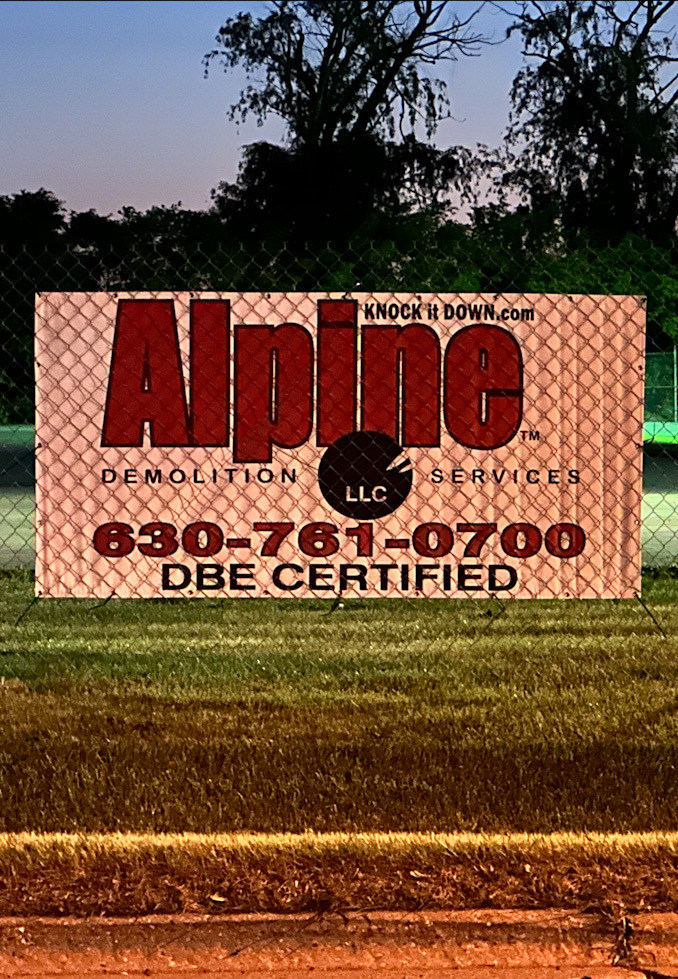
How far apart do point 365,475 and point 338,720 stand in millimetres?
1156

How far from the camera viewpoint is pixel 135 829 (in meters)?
4.85

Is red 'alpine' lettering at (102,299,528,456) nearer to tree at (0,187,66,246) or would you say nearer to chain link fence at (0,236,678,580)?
chain link fence at (0,236,678,580)

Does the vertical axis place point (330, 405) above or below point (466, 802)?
above

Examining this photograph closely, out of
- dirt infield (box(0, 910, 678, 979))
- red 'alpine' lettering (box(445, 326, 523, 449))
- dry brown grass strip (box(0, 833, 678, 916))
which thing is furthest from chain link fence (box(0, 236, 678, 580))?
dirt infield (box(0, 910, 678, 979))

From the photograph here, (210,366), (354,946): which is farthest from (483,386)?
(354,946)

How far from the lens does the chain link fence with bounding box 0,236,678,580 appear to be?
20.5 feet

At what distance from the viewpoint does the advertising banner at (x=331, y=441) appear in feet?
19.9

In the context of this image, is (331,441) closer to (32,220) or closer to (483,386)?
(483,386)

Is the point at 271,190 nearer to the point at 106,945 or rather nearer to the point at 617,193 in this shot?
the point at 617,193

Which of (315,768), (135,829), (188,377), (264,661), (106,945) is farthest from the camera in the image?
(264,661)

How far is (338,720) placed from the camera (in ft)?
21.1

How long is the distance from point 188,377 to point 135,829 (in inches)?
80.9

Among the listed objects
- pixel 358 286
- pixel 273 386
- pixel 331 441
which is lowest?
pixel 331 441

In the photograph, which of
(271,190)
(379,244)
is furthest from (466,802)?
(271,190)
